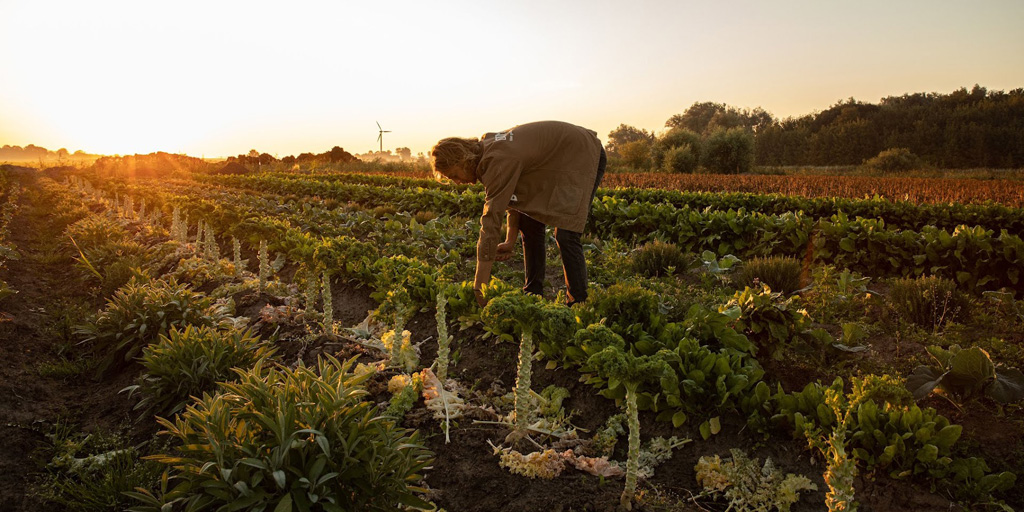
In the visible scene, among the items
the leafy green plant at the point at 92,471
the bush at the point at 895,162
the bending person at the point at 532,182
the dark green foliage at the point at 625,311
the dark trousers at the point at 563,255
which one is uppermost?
the bush at the point at 895,162

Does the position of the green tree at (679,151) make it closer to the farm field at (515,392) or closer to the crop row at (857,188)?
the crop row at (857,188)

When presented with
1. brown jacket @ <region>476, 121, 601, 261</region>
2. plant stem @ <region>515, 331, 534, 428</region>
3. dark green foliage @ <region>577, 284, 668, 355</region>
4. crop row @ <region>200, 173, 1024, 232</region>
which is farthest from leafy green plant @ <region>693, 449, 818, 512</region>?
crop row @ <region>200, 173, 1024, 232</region>

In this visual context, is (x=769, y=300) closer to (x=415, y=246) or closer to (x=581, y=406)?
(x=581, y=406)

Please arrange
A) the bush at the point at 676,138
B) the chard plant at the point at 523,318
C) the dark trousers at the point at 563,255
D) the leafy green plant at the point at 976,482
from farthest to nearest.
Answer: the bush at the point at 676,138 < the dark trousers at the point at 563,255 < the chard plant at the point at 523,318 < the leafy green plant at the point at 976,482

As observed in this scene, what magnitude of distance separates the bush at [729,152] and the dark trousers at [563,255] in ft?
125

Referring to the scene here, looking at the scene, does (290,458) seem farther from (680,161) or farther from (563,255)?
(680,161)

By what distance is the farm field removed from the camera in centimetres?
203

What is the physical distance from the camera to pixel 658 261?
6660 millimetres

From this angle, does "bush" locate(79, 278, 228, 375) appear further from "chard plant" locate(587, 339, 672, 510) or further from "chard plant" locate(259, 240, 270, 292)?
"chard plant" locate(587, 339, 672, 510)

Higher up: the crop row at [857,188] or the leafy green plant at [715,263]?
the crop row at [857,188]

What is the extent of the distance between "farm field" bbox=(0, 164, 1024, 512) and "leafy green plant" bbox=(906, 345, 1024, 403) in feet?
0.04

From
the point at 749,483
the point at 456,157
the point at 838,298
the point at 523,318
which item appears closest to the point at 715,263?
the point at 838,298

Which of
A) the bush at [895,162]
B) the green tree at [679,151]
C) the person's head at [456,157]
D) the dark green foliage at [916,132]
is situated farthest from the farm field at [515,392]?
the dark green foliage at [916,132]

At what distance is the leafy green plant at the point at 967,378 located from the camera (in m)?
2.81
